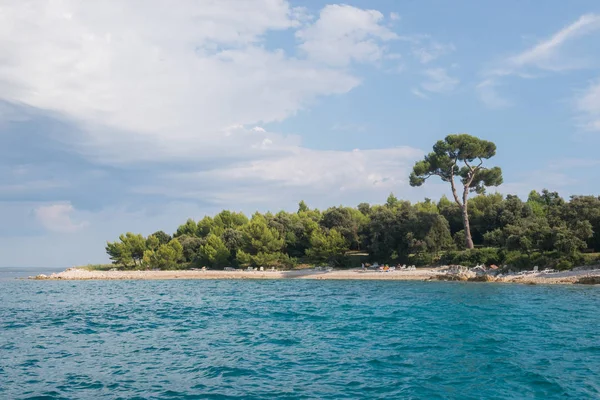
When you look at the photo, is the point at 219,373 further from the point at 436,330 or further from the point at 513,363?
the point at 436,330

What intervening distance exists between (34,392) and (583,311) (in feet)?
81.7

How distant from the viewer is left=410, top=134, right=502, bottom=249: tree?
60.4 meters

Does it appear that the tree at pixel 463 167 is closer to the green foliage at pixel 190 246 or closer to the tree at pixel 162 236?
the green foliage at pixel 190 246

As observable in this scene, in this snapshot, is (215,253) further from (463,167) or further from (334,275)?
(463,167)

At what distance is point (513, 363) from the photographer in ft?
46.1

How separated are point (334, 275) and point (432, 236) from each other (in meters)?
13.7

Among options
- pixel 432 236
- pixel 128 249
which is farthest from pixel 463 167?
pixel 128 249

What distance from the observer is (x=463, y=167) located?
62.9 metres

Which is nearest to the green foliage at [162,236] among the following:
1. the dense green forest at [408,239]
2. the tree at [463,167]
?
the dense green forest at [408,239]

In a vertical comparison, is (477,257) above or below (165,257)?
below

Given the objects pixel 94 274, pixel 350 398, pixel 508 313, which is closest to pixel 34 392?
pixel 350 398

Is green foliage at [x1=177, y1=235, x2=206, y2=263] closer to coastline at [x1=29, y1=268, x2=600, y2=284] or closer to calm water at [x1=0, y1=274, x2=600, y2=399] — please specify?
coastline at [x1=29, y1=268, x2=600, y2=284]

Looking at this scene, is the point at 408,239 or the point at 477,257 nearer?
the point at 477,257

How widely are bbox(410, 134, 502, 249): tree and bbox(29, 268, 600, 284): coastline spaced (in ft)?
36.8
